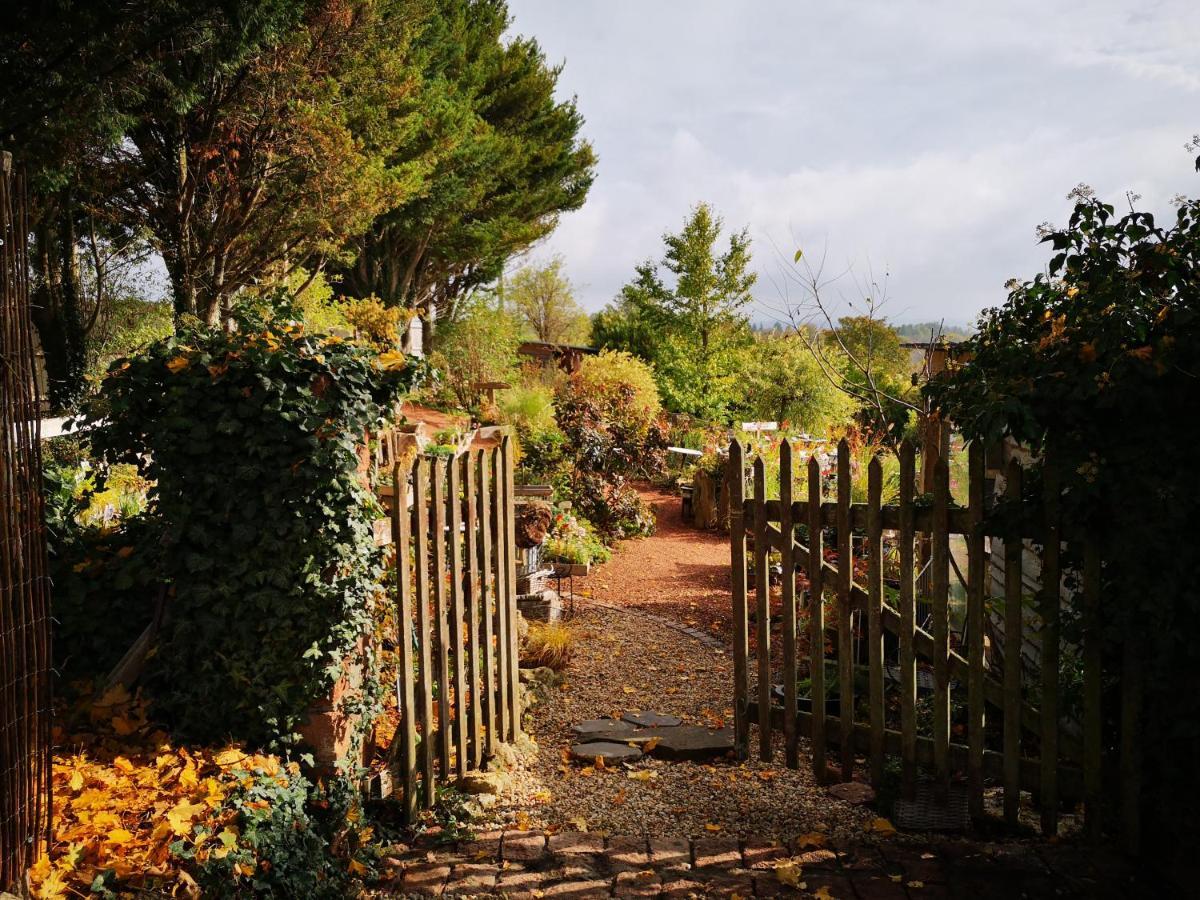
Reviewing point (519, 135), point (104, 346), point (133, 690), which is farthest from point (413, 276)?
point (133, 690)

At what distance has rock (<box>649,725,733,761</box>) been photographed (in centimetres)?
471

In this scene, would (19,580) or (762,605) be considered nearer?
(19,580)

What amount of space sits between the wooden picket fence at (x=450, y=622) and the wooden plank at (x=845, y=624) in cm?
168

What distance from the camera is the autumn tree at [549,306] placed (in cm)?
3906

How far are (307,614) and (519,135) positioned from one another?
29.1 m

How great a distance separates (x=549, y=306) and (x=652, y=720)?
1429 inches

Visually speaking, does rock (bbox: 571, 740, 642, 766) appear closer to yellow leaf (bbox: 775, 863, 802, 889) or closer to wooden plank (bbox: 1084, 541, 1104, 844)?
yellow leaf (bbox: 775, 863, 802, 889)

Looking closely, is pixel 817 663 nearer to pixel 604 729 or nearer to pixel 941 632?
pixel 941 632

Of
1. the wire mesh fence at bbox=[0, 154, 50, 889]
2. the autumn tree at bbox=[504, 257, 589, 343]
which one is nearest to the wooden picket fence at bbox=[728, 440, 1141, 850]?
the wire mesh fence at bbox=[0, 154, 50, 889]

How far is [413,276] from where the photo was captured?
2747cm

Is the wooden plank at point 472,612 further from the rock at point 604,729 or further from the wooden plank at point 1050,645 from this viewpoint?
the wooden plank at point 1050,645

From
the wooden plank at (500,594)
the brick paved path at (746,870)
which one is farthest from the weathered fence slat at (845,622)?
the wooden plank at (500,594)

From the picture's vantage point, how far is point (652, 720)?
5.27 metres

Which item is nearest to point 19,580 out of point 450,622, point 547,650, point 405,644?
point 405,644
